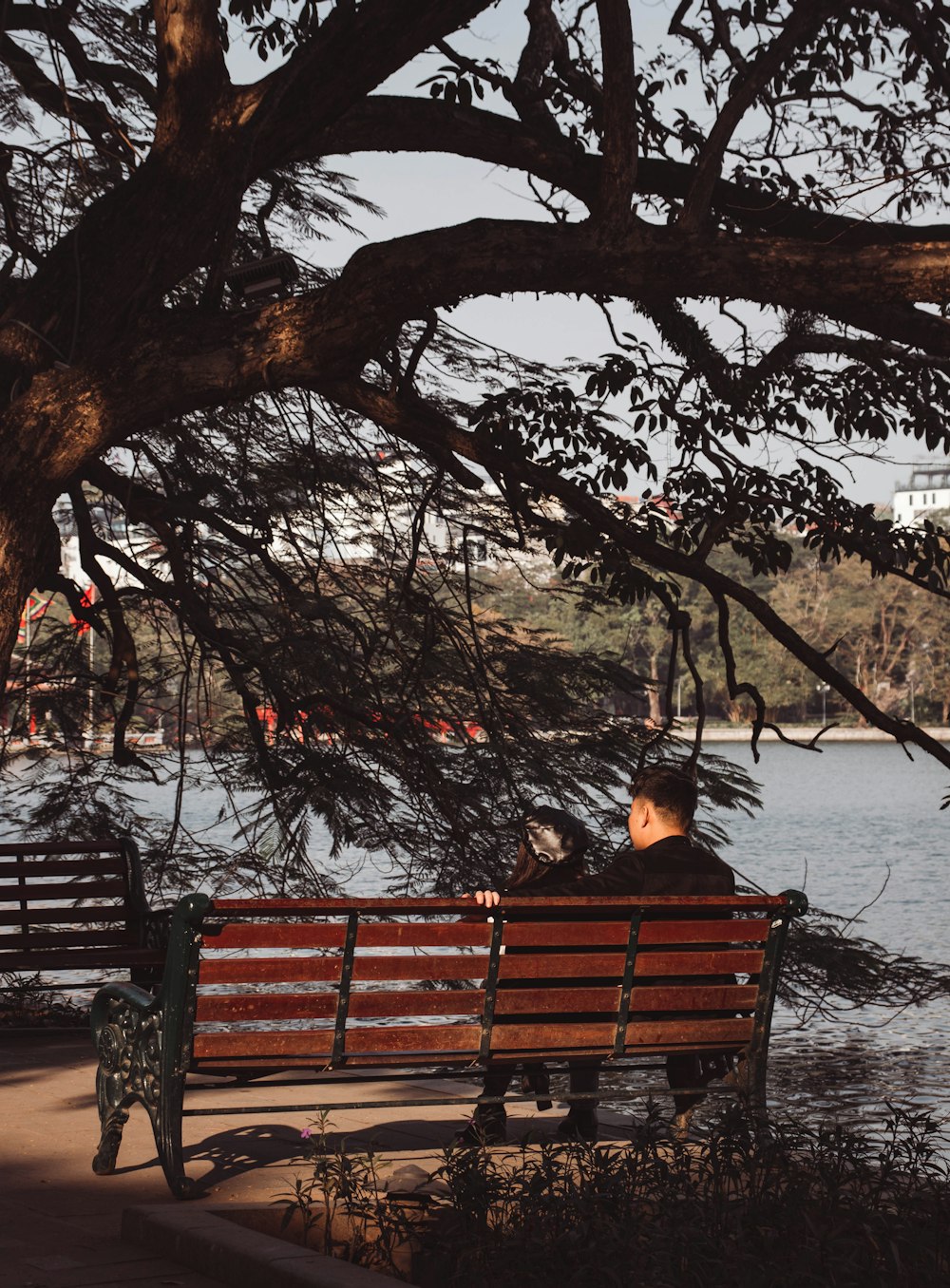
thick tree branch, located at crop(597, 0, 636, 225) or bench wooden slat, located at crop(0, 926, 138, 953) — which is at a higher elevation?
thick tree branch, located at crop(597, 0, 636, 225)

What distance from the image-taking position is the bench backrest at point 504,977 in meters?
4.35

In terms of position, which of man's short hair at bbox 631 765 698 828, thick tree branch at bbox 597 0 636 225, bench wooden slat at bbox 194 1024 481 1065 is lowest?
bench wooden slat at bbox 194 1024 481 1065

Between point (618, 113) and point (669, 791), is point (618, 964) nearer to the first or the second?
point (669, 791)

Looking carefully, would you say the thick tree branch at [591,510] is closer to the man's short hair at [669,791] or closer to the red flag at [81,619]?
the man's short hair at [669,791]

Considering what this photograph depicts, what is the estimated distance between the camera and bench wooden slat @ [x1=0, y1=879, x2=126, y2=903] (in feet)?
25.7

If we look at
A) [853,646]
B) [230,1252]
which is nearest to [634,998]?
[230,1252]

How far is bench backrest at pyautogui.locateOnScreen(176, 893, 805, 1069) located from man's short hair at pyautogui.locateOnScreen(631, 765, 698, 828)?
0.29m

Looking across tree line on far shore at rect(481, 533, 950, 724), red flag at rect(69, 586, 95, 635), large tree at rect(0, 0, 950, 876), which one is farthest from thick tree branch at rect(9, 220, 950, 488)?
tree line on far shore at rect(481, 533, 950, 724)

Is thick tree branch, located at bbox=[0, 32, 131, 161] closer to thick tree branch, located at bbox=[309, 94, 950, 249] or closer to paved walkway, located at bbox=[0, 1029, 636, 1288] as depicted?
thick tree branch, located at bbox=[309, 94, 950, 249]

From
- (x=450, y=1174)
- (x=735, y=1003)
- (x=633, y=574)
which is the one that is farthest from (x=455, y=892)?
(x=450, y=1174)

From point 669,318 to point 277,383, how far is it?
331 cm

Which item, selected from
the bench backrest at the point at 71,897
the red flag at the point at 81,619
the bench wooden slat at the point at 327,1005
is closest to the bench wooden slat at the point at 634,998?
the bench wooden slat at the point at 327,1005

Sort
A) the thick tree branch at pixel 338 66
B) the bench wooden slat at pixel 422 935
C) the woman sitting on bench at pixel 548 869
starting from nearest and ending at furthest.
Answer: the bench wooden slat at pixel 422 935
the woman sitting on bench at pixel 548 869
the thick tree branch at pixel 338 66

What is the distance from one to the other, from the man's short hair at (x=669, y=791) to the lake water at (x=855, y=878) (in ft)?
6.20
